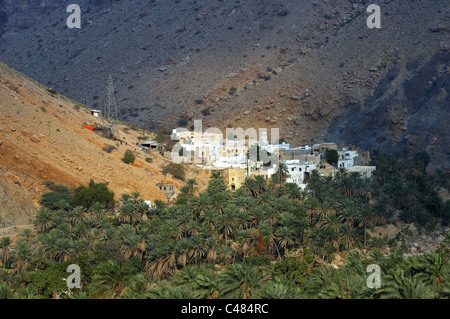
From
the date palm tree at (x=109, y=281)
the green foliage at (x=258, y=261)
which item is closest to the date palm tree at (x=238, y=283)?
the date palm tree at (x=109, y=281)

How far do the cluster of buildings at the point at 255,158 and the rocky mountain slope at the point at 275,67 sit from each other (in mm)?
13140

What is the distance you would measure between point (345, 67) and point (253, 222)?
187ft

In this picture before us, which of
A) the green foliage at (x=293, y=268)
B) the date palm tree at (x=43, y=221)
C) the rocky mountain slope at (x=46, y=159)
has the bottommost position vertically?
the green foliage at (x=293, y=268)

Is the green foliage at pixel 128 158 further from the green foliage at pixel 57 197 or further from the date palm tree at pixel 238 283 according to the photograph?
the date palm tree at pixel 238 283

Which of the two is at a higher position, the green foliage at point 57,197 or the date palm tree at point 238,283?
the green foliage at point 57,197

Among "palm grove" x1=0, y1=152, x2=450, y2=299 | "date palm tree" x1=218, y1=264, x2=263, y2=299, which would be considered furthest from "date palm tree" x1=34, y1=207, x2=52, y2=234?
"date palm tree" x1=218, y1=264, x2=263, y2=299

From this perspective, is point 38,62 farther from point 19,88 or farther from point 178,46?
point 19,88

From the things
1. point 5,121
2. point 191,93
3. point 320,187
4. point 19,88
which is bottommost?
point 320,187

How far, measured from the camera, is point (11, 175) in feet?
164

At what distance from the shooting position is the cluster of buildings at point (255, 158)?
61.8 meters

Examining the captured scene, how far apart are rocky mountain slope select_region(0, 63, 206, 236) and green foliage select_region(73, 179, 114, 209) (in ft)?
6.41

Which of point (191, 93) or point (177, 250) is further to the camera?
point (191, 93)

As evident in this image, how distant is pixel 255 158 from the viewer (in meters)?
64.7
